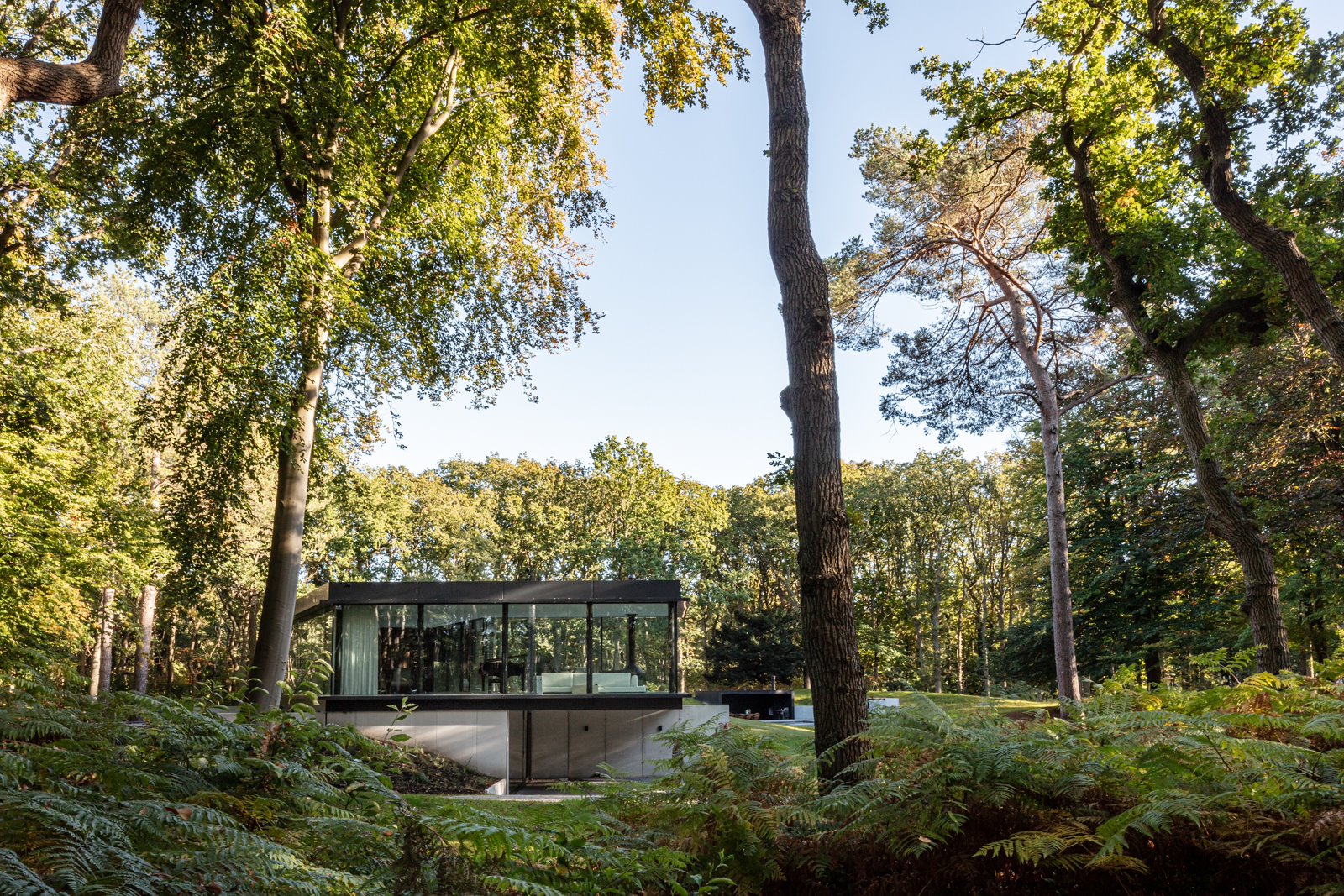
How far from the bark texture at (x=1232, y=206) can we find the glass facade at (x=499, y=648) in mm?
11129

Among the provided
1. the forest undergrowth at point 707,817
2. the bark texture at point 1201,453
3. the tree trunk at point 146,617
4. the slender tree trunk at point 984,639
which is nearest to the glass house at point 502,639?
the bark texture at point 1201,453

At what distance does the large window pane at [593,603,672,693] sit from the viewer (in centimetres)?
1582

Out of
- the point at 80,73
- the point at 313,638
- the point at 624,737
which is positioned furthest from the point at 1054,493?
the point at 313,638

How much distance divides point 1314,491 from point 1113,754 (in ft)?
28.4

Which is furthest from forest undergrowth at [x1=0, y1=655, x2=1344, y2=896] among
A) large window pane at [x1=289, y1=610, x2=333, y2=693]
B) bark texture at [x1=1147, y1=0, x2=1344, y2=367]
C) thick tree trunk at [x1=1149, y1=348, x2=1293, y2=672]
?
large window pane at [x1=289, y1=610, x2=333, y2=693]

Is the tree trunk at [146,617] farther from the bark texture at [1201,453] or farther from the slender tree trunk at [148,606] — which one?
the bark texture at [1201,453]

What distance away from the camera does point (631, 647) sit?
16.0m

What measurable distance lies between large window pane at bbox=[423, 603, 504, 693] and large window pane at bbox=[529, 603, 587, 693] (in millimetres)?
403

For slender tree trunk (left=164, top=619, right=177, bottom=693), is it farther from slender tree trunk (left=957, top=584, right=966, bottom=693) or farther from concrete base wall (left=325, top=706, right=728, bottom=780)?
slender tree trunk (left=957, top=584, right=966, bottom=693)

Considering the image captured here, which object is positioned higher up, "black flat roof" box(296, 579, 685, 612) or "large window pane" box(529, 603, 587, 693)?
"black flat roof" box(296, 579, 685, 612)

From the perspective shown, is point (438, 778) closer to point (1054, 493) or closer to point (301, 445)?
point (301, 445)

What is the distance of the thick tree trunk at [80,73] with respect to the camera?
5.09 m

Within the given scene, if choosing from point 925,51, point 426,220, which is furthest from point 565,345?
point 925,51

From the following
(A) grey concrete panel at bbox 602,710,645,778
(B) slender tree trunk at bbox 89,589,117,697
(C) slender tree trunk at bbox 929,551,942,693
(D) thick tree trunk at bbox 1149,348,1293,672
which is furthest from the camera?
(C) slender tree trunk at bbox 929,551,942,693
